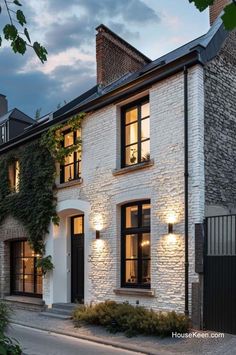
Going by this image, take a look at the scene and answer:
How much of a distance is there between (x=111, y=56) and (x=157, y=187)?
830 cm

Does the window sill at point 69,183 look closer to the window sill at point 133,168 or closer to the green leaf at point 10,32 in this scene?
the window sill at point 133,168

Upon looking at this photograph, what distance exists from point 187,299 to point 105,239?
3.48 metres

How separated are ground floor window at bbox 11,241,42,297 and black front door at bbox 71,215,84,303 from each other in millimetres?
1584

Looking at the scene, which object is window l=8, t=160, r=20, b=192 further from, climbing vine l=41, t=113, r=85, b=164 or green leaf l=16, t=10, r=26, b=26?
green leaf l=16, t=10, r=26, b=26

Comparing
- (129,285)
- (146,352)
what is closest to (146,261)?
(129,285)

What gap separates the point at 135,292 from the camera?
40.4ft

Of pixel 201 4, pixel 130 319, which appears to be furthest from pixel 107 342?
pixel 201 4

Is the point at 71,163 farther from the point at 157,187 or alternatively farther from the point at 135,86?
the point at 157,187

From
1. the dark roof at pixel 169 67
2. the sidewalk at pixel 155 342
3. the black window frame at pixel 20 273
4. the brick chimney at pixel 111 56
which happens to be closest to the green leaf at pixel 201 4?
the sidewalk at pixel 155 342

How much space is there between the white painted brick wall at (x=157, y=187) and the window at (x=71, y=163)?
68 centimetres

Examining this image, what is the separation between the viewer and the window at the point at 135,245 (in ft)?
41.5

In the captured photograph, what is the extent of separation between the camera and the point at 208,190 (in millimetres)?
11531

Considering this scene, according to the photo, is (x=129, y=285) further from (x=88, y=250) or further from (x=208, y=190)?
(x=208, y=190)

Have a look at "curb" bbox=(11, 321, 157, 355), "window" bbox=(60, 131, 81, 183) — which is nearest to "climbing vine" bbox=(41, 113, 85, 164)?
"window" bbox=(60, 131, 81, 183)
